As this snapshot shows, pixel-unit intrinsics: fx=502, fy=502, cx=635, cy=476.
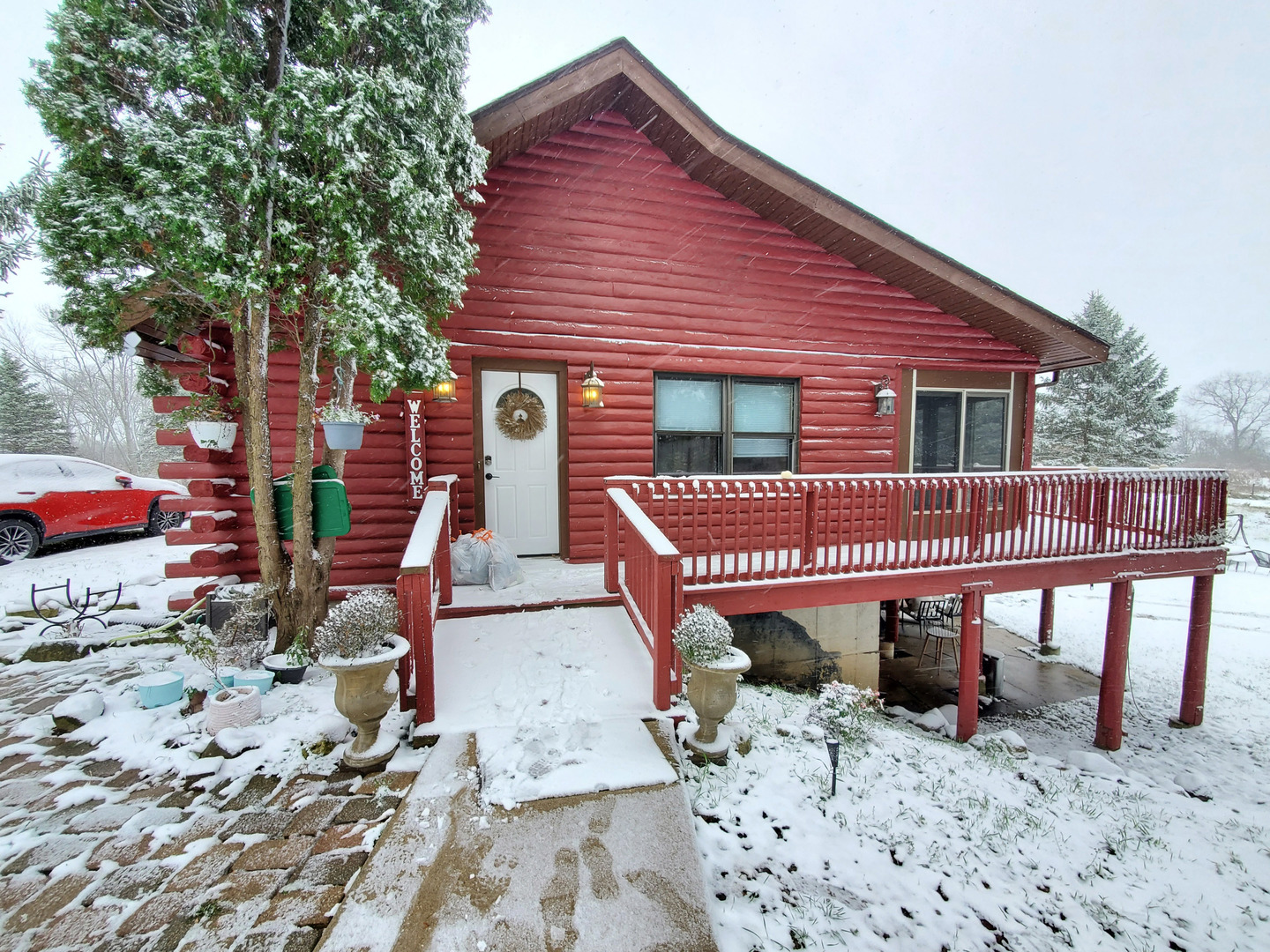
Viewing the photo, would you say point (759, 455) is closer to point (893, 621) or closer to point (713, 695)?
point (713, 695)

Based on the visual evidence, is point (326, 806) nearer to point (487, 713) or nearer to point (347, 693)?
point (347, 693)

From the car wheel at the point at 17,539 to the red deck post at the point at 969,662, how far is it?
1244 cm

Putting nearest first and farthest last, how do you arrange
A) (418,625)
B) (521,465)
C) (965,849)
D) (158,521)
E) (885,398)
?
(965,849)
(418,625)
(521,465)
(885,398)
(158,521)

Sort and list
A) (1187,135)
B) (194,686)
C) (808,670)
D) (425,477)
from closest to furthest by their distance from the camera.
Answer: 1. (194,686)
2. (425,477)
3. (808,670)
4. (1187,135)

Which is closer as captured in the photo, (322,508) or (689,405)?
(322,508)

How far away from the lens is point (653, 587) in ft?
11.5

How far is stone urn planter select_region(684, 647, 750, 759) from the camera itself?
2918mm

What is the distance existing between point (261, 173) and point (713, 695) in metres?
4.20

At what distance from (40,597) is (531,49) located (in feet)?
430

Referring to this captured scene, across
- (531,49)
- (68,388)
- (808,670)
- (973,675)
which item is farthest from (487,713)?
(531,49)

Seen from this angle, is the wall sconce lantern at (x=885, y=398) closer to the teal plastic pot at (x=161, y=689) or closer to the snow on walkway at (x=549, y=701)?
the snow on walkway at (x=549, y=701)

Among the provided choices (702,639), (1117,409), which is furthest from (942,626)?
(1117,409)

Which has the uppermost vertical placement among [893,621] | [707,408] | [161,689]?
[707,408]

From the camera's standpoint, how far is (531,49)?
102 meters
